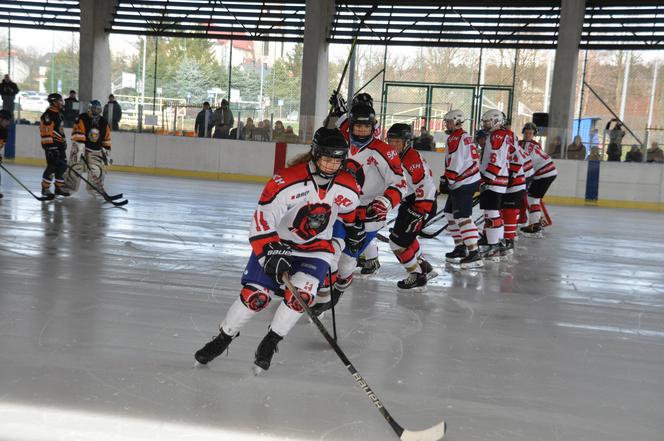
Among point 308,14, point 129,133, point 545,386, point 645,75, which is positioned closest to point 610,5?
point 645,75

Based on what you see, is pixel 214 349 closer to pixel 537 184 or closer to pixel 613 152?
pixel 537 184

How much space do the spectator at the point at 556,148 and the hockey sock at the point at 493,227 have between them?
27.2ft

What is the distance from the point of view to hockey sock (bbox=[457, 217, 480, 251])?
7.06m

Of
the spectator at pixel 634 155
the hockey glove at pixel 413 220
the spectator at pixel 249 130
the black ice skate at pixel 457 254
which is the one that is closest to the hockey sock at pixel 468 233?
the black ice skate at pixel 457 254

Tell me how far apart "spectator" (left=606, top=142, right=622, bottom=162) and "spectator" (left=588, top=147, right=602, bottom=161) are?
0.59 ft

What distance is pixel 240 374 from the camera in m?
3.51

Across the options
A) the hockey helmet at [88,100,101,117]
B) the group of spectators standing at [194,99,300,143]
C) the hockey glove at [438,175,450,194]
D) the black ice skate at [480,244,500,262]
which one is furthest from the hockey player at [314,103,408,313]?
the group of spectators standing at [194,99,300,143]

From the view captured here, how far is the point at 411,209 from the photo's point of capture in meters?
5.94

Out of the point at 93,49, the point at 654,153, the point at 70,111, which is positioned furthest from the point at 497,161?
the point at 93,49

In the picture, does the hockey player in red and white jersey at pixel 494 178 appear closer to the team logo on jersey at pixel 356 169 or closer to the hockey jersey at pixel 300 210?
the team logo on jersey at pixel 356 169

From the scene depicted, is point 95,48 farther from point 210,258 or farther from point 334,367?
point 334,367

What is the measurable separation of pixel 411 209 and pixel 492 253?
6.47 ft

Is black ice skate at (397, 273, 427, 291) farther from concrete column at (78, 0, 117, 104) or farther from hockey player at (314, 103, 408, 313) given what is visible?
concrete column at (78, 0, 117, 104)

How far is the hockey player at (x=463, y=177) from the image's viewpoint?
23.1 ft
